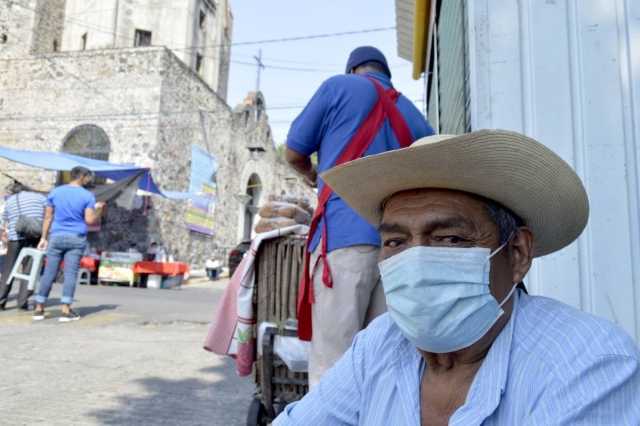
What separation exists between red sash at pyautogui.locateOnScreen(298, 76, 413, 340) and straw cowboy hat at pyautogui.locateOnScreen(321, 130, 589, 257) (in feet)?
3.01

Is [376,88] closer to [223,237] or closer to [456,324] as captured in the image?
[456,324]

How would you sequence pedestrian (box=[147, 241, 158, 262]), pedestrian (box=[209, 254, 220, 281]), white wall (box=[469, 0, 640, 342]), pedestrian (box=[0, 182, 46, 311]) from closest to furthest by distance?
white wall (box=[469, 0, 640, 342]), pedestrian (box=[0, 182, 46, 311]), pedestrian (box=[147, 241, 158, 262]), pedestrian (box=[209, 254, 220, 281])

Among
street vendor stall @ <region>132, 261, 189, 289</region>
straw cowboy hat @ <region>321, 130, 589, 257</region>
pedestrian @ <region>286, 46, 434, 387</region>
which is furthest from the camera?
street vendor stall @ <region>132, 261, 189, 289</region>

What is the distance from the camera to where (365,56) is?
108 inches

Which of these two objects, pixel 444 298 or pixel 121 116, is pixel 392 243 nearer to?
pixel 444 298

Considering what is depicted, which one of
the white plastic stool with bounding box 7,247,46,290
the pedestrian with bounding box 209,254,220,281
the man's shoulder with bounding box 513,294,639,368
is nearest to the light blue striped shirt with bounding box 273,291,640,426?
the man's shoulder with bounding box 513,294,639,368

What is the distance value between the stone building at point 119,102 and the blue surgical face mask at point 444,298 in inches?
602

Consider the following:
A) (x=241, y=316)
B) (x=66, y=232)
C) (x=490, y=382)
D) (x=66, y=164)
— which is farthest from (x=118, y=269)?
(x=490, y=382)

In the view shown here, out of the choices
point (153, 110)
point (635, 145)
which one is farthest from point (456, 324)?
point (153, 110)

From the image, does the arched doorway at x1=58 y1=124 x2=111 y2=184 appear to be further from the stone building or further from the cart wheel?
the cart wheel

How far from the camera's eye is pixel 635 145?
2.09 m

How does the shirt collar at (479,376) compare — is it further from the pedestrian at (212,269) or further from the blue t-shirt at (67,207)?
the pedestrian at (212,269)

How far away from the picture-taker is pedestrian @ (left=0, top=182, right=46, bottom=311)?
6480 millimetres

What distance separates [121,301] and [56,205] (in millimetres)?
3086
